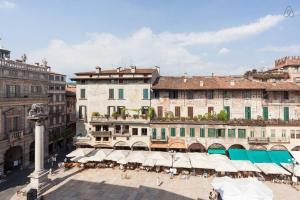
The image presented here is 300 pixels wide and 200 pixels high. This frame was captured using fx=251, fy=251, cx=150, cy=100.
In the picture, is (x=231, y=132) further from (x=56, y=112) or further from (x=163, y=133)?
(x=56, y=112)

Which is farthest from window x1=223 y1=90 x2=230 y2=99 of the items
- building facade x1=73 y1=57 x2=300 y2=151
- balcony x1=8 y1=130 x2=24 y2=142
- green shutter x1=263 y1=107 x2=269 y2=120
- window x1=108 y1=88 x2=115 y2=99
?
balcony x1=8 y1=130 x2=24 y2=142

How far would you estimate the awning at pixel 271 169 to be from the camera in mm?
27834

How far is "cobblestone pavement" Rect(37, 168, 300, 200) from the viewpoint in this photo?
2458cm

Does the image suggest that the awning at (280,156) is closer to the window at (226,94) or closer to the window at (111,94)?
the window at (226,94)

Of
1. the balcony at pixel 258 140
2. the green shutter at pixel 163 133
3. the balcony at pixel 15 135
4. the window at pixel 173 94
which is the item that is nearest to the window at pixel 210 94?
the window at pixel 173 94

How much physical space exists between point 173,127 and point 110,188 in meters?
14.0

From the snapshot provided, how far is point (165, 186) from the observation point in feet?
89.7

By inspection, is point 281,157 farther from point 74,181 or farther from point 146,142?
point 74,181

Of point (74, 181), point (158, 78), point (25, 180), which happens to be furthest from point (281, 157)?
point (25, 180)

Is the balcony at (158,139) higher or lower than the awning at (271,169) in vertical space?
higher

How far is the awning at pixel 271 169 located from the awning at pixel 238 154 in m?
2.83

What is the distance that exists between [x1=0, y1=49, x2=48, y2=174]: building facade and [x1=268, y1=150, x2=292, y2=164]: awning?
3383 cm

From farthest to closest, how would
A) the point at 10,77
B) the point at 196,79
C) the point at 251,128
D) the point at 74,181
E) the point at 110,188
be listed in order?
the point at 196,79, the point at 251,128, the point at 10,77, the point at 74,181, the point at 110,188

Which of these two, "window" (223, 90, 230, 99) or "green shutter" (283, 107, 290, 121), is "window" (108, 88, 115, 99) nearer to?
"window" (223, 90, 230, 99)
